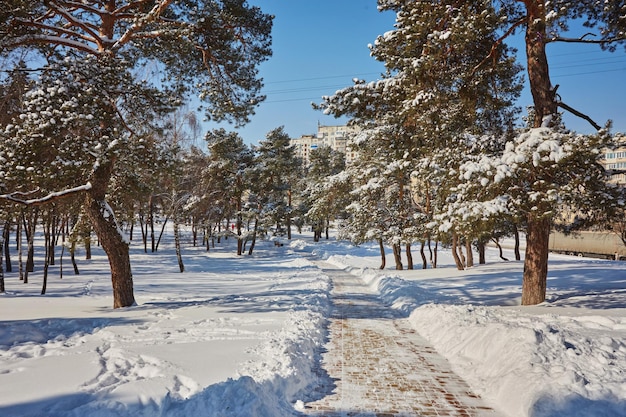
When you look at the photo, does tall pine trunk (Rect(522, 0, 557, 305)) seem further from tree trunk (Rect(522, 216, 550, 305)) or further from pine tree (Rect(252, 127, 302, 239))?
pine tree (Rect(252, 127, 302, 239))

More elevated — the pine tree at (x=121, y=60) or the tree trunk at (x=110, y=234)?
the pine tree at (x=121, y=60)

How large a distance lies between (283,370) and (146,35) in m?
8.78

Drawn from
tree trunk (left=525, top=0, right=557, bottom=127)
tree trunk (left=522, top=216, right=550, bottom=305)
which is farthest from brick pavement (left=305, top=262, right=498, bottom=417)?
tree trunk (left=525, top=0, right=557, bottom=127)

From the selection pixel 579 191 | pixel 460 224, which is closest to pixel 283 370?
pixel 460 224

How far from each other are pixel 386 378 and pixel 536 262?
20.7 feet

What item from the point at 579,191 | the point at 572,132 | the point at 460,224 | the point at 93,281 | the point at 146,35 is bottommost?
the point at 93,281

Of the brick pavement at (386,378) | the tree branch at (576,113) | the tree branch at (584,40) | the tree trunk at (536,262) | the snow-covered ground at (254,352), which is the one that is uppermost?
the tree branch at (584,40)

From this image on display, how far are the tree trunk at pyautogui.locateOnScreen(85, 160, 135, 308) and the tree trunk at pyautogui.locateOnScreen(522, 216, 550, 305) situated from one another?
36.0 ft

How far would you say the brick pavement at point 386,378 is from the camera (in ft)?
14.6

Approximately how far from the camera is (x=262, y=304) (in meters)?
10.8

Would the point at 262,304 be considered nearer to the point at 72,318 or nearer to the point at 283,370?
the point at 72,318

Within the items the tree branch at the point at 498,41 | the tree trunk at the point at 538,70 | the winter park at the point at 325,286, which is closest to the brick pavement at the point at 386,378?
the winter park at the point at 325,286

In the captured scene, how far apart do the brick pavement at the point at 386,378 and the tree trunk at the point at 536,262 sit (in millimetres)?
3703

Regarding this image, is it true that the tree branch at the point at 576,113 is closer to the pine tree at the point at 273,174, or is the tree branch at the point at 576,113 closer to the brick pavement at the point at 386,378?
the brick pavement at the point at 386,378
